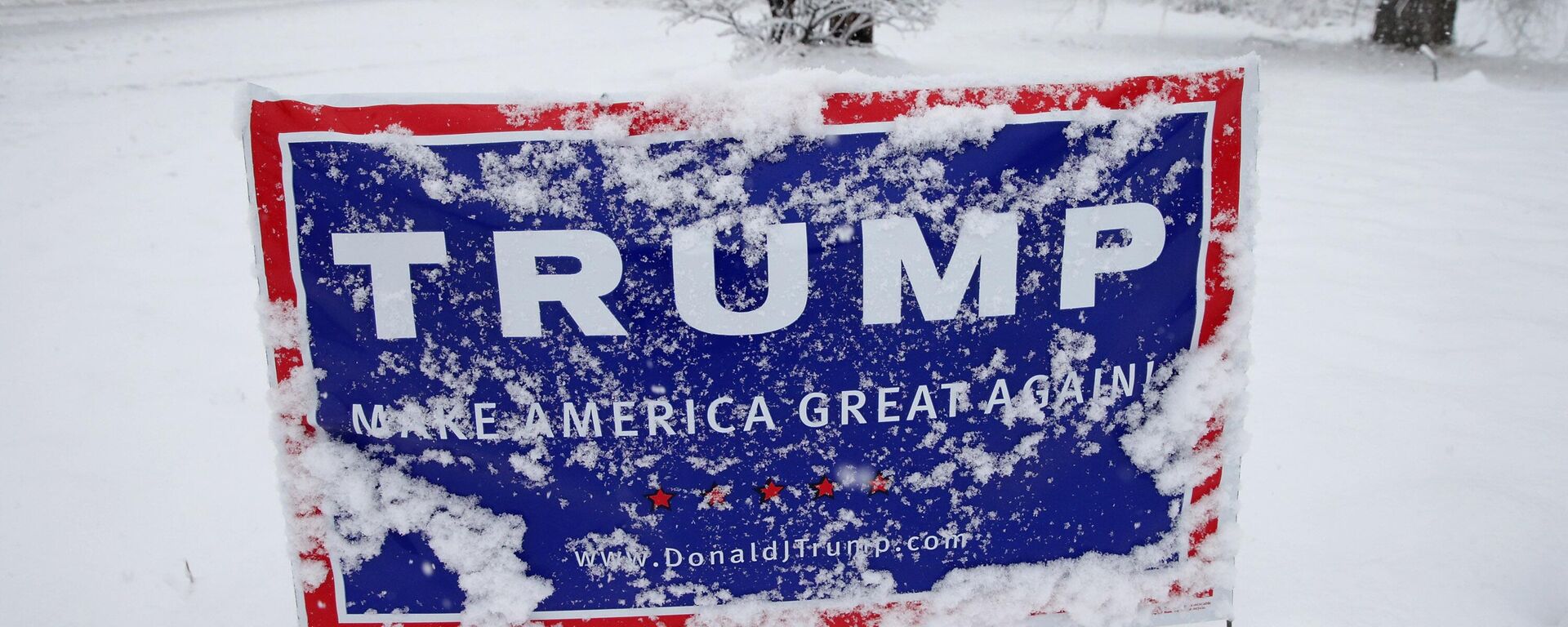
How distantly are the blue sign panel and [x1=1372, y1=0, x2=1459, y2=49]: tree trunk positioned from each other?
13.9 m

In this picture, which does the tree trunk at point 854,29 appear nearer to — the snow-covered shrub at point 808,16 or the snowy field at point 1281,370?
the snow-covered shrub at point 808,16

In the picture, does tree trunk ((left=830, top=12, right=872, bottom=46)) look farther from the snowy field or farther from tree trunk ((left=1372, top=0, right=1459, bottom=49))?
tree trunk ((left=1372, top=0, right=1459, bottom=49))

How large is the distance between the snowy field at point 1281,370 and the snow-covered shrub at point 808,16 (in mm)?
4363

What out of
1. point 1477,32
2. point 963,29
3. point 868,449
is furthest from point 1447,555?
point 1477,32

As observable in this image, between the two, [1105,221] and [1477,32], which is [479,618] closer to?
[1105,221]

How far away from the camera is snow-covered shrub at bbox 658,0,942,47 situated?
10531 millimetres

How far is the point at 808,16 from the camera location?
10.8 meters

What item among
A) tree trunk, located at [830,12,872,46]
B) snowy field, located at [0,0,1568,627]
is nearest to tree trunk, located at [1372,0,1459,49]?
snowy field, located at [0,0,1568,627]

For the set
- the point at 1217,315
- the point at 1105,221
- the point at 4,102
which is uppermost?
the point at 4,102

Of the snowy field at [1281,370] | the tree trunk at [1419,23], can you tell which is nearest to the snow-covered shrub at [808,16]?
the snowy field at [1281,370]

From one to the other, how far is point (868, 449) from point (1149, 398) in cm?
63

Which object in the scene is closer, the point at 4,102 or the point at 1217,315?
the point at 1217,315

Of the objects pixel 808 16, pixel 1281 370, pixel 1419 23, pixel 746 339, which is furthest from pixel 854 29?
pixel 746 339

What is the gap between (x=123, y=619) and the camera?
226cm
